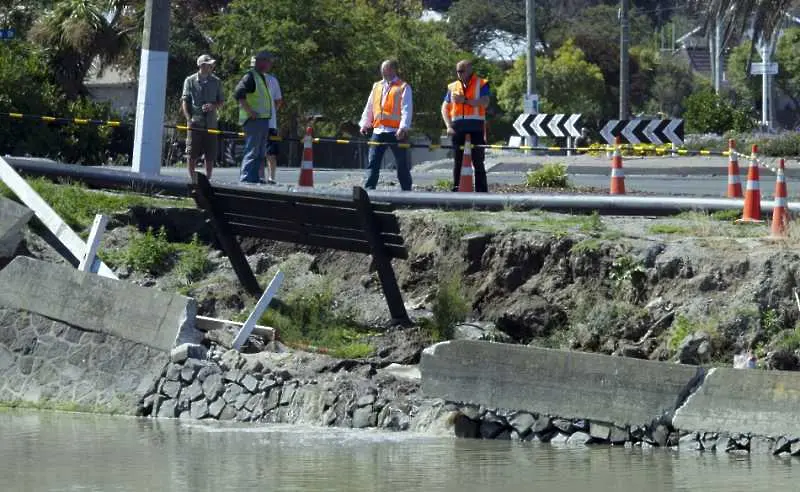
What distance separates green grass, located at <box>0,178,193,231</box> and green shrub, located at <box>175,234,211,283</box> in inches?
36.4

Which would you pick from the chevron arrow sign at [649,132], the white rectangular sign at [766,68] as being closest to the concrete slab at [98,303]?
the chevron arrow sign at [649,132]

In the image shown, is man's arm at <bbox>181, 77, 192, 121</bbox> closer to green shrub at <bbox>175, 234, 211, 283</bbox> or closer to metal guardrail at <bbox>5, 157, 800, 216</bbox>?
metal guardrail at <bbox>5, 157, 800, 216</bbox>

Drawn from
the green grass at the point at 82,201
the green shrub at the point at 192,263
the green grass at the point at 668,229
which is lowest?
the green shrub at the point at 192,263

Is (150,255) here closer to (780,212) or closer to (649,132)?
(780,212)

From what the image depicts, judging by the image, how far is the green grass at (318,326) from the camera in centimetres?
1348

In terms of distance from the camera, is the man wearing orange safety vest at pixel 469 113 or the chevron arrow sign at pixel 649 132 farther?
the chevron arrow sign at pixel 649 132

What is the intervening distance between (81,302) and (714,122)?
122 feet

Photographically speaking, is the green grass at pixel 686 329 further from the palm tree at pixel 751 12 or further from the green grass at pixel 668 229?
the palm tree at pixel 751 12

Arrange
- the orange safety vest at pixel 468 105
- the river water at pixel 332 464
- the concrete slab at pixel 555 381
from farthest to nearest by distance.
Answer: the orange safety vest at pixel 468 105 → the concrete slab at pixel 555 381 → the river water at pixel 332 464

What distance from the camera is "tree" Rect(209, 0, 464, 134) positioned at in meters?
41.5

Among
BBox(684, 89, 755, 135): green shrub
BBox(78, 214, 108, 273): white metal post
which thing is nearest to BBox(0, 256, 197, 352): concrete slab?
BBox(78, 214, 108, 273): white metal post

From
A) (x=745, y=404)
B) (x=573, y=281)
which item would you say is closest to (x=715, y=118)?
(x=573, y=281)

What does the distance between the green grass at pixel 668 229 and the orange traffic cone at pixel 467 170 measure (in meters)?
3.94

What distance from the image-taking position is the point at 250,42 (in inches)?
1638
